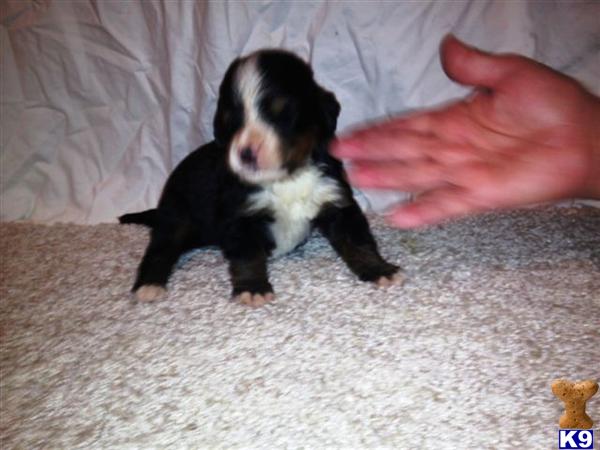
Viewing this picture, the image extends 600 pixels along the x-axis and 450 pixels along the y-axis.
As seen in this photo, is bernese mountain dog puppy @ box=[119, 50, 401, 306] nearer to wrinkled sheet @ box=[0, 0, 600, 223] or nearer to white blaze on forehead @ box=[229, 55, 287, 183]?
white blaze on forehead @ box=[229, 55, 287, 183]

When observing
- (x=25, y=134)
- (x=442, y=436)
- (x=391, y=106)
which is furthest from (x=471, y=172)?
(x=25, y=134)

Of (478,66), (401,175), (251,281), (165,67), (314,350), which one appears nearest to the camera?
(314,350)

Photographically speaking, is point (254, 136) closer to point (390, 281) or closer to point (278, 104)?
point (278, 104)

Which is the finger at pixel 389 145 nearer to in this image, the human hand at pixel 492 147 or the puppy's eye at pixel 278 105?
the human hand at pixel 492 147

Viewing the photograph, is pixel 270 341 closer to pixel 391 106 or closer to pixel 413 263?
pixel 413 263

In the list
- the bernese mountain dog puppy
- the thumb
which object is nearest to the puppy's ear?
the bernese mountain dog puppy

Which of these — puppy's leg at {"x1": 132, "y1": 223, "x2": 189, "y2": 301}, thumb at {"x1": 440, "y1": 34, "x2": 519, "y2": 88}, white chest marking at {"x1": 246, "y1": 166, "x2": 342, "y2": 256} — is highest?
thumb at {"x1": 440, "y1": 34, "x2": 519, "y2": 88}

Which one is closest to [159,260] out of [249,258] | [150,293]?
[150,293]
